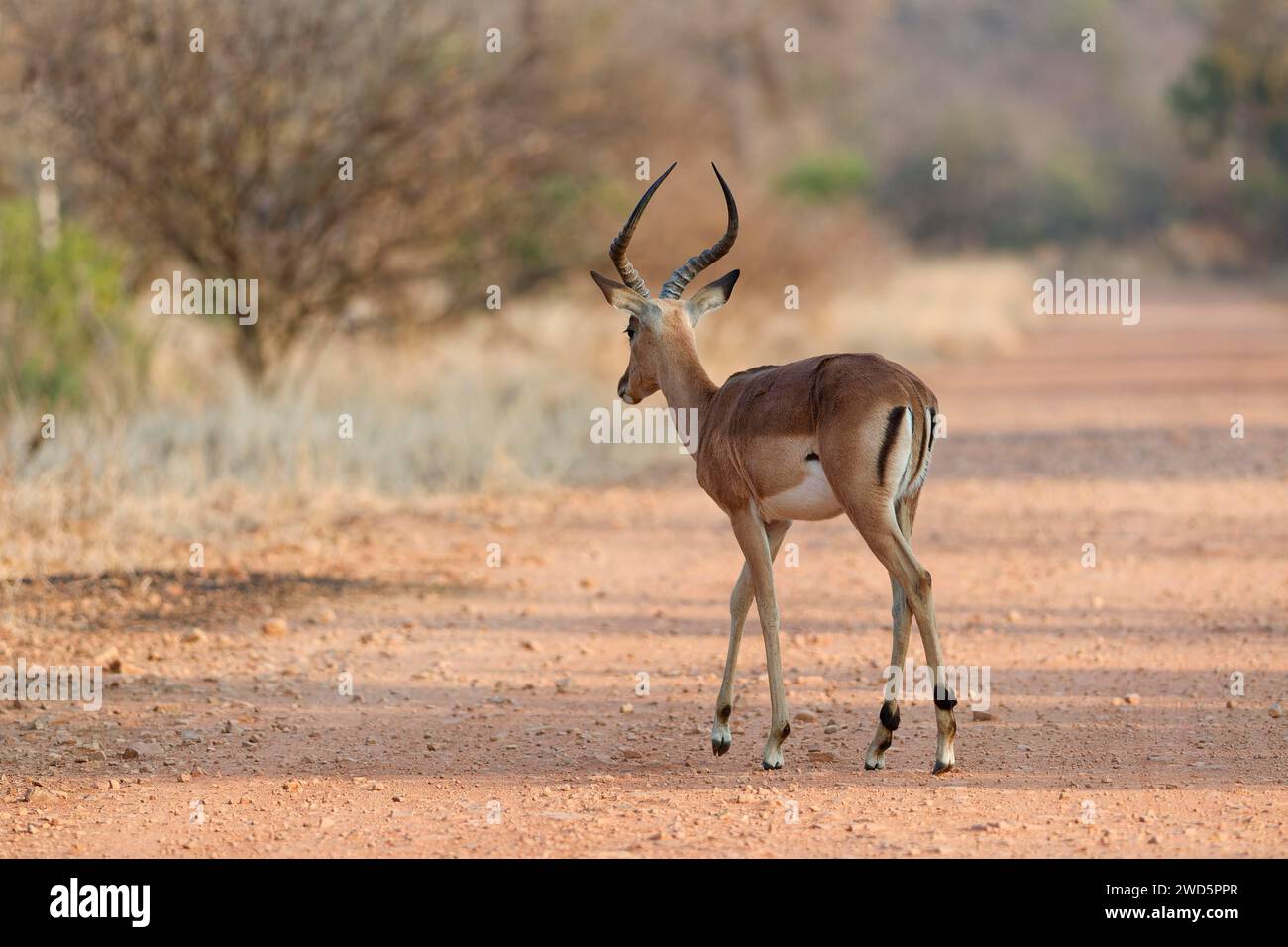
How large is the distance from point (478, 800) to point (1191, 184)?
57.9m

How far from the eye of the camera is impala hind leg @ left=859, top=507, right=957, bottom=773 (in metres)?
6.48

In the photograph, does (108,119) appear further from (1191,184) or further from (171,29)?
(1191,184)

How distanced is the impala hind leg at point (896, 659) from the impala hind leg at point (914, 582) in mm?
143

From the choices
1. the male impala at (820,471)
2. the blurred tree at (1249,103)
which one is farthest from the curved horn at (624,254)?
the blurred tree at (1249,103)

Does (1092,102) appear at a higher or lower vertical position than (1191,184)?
higher

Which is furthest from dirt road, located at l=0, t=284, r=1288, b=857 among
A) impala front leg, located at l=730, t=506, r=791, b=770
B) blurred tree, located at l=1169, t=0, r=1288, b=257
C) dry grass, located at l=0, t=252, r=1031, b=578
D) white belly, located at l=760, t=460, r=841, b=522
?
blurred tree, located at l=1169, t=0, r=1288, b=257

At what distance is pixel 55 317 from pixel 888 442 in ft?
36.6

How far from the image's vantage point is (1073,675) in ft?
27.6

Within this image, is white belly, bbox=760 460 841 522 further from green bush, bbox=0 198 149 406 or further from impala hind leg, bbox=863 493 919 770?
green bush, bbox=0 198 149 406

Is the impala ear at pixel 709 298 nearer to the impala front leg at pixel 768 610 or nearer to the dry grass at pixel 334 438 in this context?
the impala front leg at pixel 768 610

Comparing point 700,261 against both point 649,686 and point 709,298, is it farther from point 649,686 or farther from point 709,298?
point 649,686

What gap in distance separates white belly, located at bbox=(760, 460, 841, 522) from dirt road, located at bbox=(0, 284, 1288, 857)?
3.31 ft

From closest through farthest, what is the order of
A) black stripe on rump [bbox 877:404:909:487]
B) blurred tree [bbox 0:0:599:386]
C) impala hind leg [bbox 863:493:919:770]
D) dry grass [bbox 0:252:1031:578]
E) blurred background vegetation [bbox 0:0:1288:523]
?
1. black stripe on rump [bbox 877:404:909:487]
2. impala hind leg [bbox 863:493:919:770]
3. dry grass [bbox 0:252:1031:578]
4. blurred background vegetation [bbox 0:0:1288:523]
5. blurred tree [bbox 0:0:599:386]

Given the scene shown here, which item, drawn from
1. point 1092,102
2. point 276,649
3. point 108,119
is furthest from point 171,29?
point 1092,102
